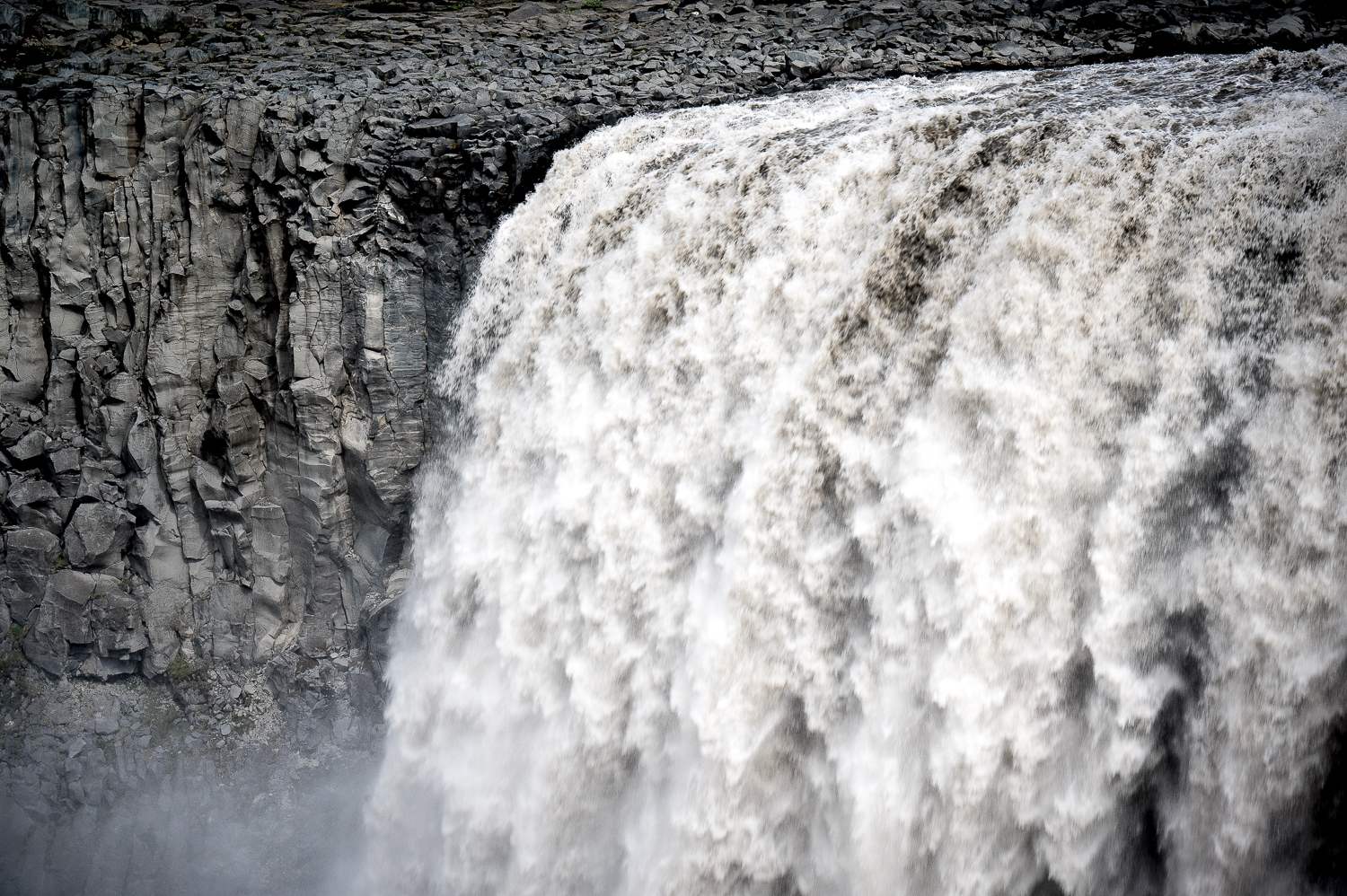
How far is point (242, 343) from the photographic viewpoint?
899cm

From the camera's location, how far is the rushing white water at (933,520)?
3.47m

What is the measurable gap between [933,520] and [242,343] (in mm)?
7953

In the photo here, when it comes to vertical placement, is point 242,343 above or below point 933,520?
below

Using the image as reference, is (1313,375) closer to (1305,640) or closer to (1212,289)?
(1212,289)

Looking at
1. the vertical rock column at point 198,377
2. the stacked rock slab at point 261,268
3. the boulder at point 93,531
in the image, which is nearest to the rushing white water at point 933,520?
the stacked rock slab at point 261,268

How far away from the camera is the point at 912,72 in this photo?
29.4 ft

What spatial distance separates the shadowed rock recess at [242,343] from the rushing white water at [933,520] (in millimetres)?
2284

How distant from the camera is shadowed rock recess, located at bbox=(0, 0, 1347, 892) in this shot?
8.39 m

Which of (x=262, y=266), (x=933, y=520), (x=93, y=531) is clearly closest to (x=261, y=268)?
(x=262, y=266)

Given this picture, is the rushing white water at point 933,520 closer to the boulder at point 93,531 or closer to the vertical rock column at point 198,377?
the vertical rock column at point 198,377

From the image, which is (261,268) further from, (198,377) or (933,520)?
(933,520)

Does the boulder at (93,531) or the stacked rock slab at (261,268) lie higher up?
the stacked rock slab at (261,268)

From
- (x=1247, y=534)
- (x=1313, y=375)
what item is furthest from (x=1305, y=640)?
(x=1313, y=375)

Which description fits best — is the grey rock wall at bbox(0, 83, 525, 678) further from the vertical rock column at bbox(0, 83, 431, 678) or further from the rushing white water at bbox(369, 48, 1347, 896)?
the rushing white water at bbox(369, 48, 1347, 896)
